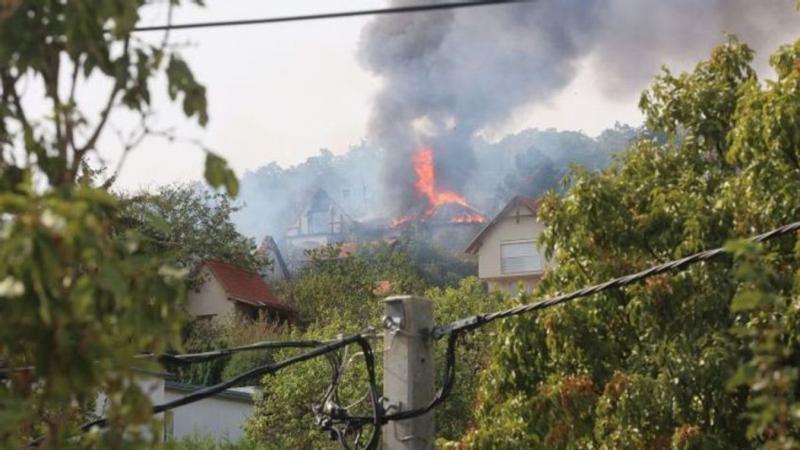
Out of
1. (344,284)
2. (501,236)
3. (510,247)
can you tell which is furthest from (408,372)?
(501,236)

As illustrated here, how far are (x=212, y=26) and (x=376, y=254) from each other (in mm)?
62497

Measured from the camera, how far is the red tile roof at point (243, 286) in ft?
208

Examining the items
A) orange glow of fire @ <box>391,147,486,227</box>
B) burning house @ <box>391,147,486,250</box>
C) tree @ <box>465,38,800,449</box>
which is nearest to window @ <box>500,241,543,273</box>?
burning house @ <box>391,147,486,250</box>

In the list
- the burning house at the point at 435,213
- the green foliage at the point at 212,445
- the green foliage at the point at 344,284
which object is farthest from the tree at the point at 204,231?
the burning house at the point at 435,213

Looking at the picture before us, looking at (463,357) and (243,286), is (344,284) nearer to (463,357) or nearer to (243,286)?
(243,286)

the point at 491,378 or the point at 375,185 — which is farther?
the point at 375,185

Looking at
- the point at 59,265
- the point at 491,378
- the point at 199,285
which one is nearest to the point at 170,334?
the point at 59,265

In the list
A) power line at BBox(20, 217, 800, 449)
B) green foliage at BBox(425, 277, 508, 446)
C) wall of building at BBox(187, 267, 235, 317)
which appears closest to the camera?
power line at BBox(20, 217, 800, 449)

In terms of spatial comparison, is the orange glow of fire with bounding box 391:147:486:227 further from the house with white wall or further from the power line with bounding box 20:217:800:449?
the power line with bounding box 20:217:800:449

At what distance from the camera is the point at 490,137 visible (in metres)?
126

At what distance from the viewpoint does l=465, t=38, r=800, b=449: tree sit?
1403 cm

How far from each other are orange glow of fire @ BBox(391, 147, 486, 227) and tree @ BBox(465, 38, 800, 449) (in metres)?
89.4

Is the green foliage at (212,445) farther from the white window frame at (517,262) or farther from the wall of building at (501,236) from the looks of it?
the wall of building at (501,236)

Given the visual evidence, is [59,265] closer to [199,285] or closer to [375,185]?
[199,285]
